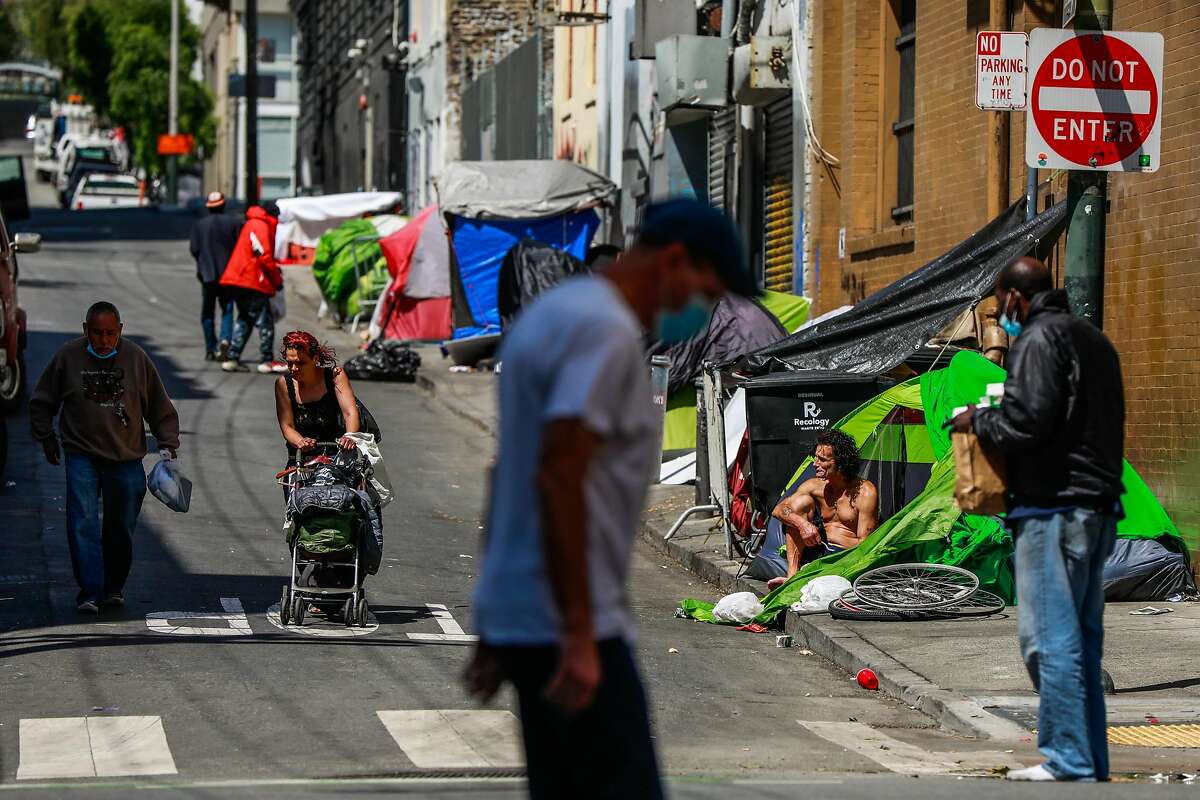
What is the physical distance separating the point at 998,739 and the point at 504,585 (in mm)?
4711

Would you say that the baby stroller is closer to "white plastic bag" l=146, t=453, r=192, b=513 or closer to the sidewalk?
"white plastic bag" l=146, t=453, r=192, b=513

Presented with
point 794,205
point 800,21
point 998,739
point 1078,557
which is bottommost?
point 998,739

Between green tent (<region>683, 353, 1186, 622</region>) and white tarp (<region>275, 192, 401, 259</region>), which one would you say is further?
white tarp (<region>275, 192, 401, 259</region>)

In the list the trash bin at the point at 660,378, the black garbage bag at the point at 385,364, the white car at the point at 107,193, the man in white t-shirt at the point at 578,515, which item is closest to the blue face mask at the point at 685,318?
the man in white t-shirt at the point at 578,515

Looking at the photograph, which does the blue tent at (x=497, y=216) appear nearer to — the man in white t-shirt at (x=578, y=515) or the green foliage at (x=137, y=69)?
the man in white t-shirt at (x=578, y=515)

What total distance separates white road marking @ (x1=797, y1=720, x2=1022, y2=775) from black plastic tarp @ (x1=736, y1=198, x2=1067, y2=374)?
4618 mm

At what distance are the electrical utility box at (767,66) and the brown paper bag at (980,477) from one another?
39.8 ft

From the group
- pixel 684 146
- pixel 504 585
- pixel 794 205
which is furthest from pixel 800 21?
pixel 504 585

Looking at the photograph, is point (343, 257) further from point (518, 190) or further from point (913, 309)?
point (913, 309)

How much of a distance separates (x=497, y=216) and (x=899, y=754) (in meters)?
16.9

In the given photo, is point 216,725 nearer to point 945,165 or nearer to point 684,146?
point 945,165

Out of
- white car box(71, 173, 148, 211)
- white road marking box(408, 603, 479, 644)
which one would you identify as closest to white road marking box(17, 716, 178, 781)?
white road marking box(408, 603, 479, 644)

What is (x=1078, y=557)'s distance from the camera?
22.5ft

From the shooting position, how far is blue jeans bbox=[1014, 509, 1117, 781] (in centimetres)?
685
